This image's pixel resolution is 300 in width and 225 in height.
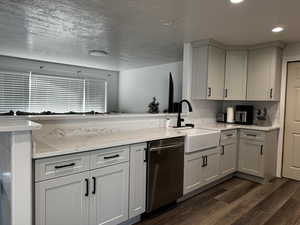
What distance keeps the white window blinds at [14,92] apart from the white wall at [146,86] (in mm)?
2874

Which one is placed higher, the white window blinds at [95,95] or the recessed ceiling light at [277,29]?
the recessed ceiling light at [277,29]

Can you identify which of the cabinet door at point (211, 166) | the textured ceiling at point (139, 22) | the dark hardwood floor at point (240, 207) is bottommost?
the dark hardwood floor at point (240, 207)

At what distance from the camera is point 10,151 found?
4.28 feet

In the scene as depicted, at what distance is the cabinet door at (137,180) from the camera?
2.07 meters

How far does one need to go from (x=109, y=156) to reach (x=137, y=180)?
1.45ft

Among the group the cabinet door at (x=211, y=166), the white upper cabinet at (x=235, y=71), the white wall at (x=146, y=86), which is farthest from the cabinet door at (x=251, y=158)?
the white wall at (x=146, y=86)

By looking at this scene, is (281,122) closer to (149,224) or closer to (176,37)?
(176,37)

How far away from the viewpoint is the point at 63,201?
62.8 inches

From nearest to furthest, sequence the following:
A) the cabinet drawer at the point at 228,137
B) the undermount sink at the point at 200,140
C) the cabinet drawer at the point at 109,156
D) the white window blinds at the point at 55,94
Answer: the cabinet drawer at the point at 109,156, the undermount sink at the point at 200,140, the cabinet drawer at the point at 228,137, the white window blinds at the point at 55,94

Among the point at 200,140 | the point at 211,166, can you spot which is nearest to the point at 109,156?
the point at 200,140

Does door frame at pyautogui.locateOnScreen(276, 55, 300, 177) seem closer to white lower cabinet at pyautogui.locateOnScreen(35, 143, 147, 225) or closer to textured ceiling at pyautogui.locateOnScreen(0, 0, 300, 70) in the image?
textured ceiling at pyautogui.locateOnScreen(0, 0, 300, 70)

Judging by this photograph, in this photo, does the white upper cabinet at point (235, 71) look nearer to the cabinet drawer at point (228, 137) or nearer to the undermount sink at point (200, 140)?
the cabinet drawer at point (228, 137)

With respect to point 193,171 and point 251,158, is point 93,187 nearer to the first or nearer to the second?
point 193,171

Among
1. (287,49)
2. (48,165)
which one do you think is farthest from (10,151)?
(287,49)
